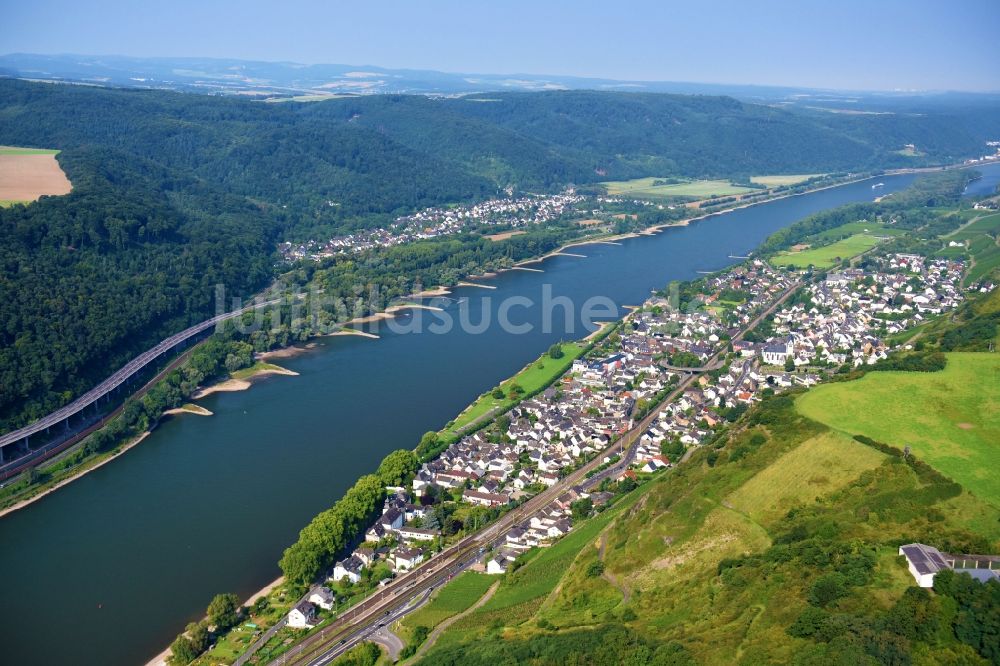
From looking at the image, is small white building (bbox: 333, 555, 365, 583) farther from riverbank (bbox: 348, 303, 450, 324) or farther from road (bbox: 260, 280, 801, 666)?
riverbank (bbox: 348, 303, 450, 324)

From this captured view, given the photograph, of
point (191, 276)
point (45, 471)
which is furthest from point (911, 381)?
point (191, 276)

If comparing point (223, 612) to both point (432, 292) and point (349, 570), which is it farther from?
point (432, 292)

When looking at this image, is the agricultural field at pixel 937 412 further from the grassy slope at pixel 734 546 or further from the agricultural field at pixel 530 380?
the agricultural field at pixel 530 380

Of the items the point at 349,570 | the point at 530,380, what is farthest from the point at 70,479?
the point at 530,380

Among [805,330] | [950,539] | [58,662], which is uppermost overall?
[950,539]

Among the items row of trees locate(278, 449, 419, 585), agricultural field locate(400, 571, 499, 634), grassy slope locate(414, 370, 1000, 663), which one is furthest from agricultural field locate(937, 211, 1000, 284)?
agricultural field locate(400, 571, 499, 634)

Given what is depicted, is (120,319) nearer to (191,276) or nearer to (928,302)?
(191,276)
